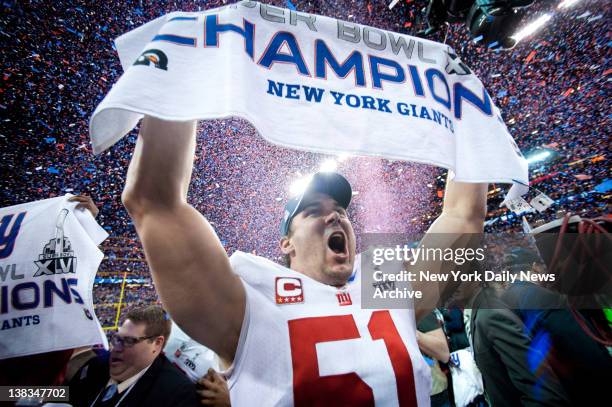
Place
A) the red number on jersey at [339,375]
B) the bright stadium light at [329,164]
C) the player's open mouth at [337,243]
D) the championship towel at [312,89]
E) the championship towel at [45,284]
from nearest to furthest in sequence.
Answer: the championship towel at [312,89] < the red number on jersey at [339,375] < the player's open mouth at [337,243] < the championship towel at [45,284] < the bright stadium light at [329,164]

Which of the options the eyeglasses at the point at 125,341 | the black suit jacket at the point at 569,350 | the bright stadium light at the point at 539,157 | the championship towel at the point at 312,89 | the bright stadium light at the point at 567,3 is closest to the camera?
the championship towel at the point at 312,89

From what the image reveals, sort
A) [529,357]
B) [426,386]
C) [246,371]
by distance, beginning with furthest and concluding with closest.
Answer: [529,357] < [426,386] < [246,371]

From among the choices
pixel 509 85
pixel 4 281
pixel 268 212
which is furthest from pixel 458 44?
pixel 268 212

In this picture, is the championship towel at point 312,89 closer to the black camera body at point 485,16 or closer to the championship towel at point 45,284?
the championship towel at point 45,284

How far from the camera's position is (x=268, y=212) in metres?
15.2

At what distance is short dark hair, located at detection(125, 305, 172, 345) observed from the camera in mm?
2551

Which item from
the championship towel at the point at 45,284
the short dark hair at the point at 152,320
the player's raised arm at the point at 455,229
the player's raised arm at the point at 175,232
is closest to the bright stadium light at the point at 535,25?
the player's raised arm at the point at 455,229

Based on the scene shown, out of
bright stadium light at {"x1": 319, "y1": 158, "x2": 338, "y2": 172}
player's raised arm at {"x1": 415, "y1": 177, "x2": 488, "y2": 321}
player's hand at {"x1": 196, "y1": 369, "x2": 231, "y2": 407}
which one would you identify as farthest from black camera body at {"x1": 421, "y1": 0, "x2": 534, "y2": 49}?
bright stadium light at {"x1": 319, "y1": 158, "x2": 338, "y2": 172}

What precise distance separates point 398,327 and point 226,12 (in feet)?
4.72

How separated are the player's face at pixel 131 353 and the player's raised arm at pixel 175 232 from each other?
1.87 metres

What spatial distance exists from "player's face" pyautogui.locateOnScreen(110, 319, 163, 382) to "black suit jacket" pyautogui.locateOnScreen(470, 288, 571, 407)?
2688 millimetres

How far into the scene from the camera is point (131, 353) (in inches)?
93.3

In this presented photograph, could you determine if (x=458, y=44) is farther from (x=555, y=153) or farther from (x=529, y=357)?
(x=555, y=153)

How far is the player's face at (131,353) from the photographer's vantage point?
2283 millimetres
